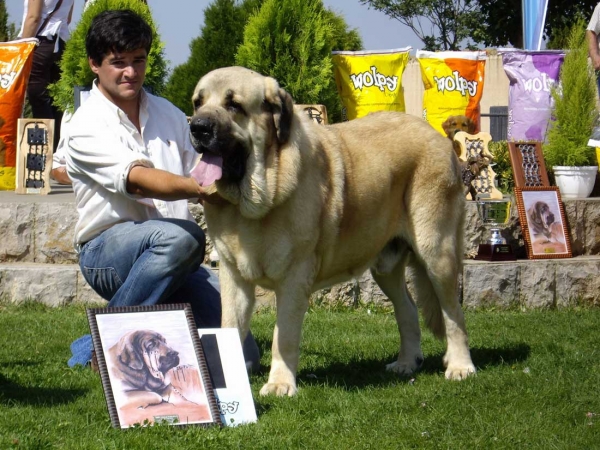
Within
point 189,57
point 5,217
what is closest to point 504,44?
point 189,57

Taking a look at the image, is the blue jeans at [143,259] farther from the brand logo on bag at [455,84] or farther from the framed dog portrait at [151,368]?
the brand logo on bag at [455,84]

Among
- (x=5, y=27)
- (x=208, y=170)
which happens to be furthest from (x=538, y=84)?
(x=5, y=27)

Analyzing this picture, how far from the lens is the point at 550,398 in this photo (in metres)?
3.87

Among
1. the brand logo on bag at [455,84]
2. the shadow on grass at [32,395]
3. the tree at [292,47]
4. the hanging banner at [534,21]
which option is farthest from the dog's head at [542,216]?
the shadow on grass at [32,395]

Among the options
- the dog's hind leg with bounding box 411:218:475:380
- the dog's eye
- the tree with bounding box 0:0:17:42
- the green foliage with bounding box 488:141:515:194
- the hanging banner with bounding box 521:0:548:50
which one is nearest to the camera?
the dog's eye

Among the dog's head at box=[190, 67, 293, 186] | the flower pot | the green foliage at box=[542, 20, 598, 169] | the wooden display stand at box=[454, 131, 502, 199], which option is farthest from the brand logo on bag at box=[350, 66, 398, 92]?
the dog's head at box=[190, 67, 293, 186]

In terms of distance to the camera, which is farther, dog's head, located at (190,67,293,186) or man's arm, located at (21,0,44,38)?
man's arm, located at (21,0,44,38)

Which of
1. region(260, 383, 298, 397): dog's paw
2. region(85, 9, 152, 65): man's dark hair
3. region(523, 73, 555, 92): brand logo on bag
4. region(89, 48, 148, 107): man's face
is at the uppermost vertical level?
region(85, 9, 152, 65): man's dark hair

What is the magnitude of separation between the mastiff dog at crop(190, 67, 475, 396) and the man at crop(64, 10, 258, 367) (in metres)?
0.32

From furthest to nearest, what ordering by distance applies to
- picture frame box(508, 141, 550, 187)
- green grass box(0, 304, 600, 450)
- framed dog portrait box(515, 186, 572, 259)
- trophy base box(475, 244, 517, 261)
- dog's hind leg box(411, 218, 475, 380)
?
picture frame box(508, 141, 550, 187)
framed dog portrait box(515, 186, 572, 259)
trophy base box(475, 244, 517, 261)
dog's hind leg box(411, 218, 475, 380)
green grass box(0, 304, 600, 450)

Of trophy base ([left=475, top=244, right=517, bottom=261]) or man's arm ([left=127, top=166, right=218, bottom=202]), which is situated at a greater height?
man's arm ([left=127, top=166, right=218, bottom=202])

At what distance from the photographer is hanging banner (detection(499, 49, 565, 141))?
8.35 metres

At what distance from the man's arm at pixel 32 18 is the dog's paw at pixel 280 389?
5.41 m

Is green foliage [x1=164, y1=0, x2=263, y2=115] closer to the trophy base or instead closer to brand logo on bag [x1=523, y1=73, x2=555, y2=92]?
brand logo on bag [x1=523, y1=73, x2=555, y2=92]
